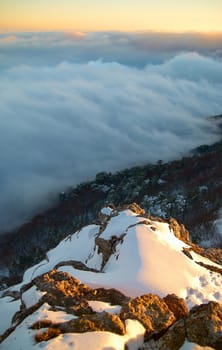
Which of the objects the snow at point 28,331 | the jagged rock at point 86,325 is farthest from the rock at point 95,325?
the snow at point 28,331

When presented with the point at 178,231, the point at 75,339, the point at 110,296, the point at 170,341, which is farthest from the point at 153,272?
the point at 178,231

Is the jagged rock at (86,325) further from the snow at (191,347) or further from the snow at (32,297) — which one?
the snow at (32,297)

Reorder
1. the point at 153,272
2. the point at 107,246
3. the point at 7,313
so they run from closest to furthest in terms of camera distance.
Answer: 1. the point at 7,313
2. the point at 153,272
3. the point at 107,246

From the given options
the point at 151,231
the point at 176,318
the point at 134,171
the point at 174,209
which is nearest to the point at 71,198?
the point at 134,171

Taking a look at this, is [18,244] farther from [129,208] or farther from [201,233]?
[129,208]

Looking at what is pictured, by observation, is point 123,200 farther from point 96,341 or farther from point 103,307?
point 96,341

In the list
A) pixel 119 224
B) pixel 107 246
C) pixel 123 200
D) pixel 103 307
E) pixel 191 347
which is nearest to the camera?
pixel 191 347

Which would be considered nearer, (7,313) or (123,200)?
(7,313)
